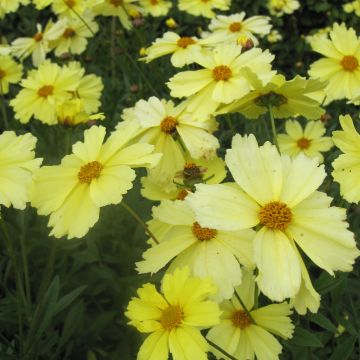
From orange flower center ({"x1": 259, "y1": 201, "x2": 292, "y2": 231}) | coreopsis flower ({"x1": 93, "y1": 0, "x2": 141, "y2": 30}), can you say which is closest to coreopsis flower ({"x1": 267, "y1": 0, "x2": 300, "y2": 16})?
coreopsis flower ({"x1": 93, "y1": 0, "x2": 141, "y2": 30})

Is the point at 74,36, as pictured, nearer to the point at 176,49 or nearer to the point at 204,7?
the point at 204,7

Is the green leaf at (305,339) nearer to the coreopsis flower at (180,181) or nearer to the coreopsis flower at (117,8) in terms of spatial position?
the coreopsis flower at (180,181)

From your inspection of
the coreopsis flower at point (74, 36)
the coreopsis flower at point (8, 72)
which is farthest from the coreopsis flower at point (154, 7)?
the coreopsis flower at point (8, 72)

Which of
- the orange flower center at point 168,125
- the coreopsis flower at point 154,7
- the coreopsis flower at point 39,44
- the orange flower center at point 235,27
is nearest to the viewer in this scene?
the orange flower center at point 168,125

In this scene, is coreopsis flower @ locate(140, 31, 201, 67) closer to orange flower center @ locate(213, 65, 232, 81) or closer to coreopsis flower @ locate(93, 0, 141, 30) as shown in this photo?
orange flower center @ locate(213, 65, 232, 81)

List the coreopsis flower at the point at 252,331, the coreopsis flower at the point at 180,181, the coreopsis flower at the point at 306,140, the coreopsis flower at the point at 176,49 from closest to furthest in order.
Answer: the coreopsis flower at the point at 252,331 < the coreopsis flower at the point at 180,181 < the coreopsis flower at the point at 176,49 < the coreopsis flower at the point at 306,140

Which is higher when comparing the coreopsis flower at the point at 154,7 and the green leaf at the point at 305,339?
the coreopsis flower at the point at 154,7

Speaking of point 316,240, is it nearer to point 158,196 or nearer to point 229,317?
point 229,317
